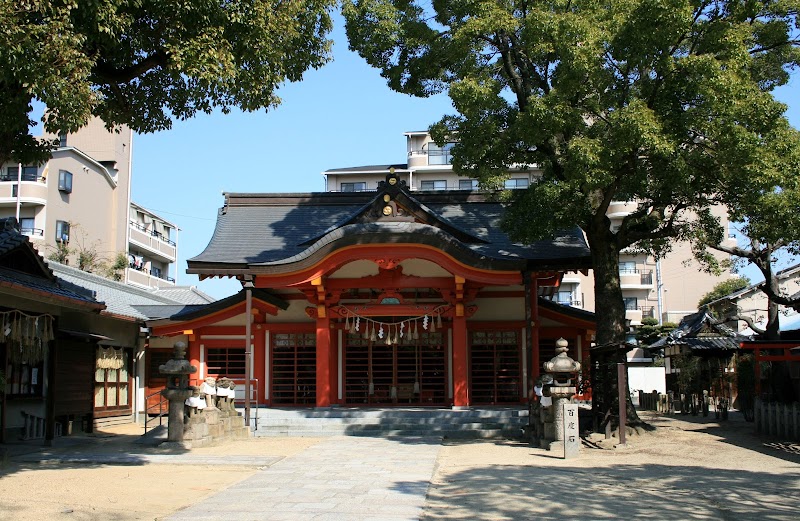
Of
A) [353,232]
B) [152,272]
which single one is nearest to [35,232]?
[152,272]

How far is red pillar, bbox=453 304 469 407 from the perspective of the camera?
1781cm

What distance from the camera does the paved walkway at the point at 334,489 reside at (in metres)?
7.86

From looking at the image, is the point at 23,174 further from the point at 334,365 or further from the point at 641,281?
the point at 641,281

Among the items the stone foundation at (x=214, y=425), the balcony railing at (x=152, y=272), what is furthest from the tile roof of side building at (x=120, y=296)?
the balcony railing at (x=152, y=272)

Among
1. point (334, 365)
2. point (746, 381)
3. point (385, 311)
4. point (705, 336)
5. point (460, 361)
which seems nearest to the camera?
point (460, 361)

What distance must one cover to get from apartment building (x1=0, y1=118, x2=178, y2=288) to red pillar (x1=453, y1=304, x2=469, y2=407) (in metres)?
20.5

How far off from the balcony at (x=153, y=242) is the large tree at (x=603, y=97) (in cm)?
3158

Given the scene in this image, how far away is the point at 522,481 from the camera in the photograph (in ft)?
32.3

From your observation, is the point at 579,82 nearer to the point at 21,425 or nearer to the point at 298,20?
the point at 298,20

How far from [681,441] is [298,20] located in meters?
10.4

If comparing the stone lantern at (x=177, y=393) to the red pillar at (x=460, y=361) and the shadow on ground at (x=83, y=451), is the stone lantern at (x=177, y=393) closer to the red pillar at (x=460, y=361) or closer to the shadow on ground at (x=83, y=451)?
the shadow on ground at (x=83, y=451)

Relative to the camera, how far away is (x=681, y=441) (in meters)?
14.3

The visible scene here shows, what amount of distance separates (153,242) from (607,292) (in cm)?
3719

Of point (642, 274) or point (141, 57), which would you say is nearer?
point (141, 57)
